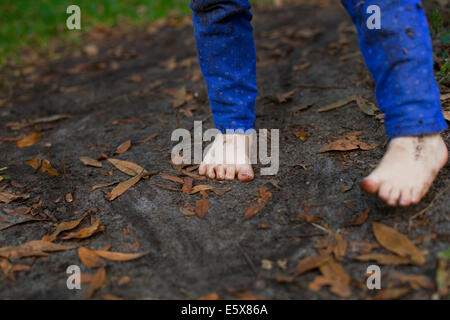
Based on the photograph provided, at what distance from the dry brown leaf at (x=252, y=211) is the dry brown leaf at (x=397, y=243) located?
1.38 ft

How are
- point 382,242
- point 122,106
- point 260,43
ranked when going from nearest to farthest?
1. point 382,242
2. point 122,106
3. point 260,43

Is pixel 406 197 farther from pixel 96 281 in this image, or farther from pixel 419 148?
pixel 96 281

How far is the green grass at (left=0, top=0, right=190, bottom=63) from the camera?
5012 mm

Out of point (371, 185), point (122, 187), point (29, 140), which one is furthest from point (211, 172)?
point (29, 140)

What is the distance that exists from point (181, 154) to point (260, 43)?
188cm

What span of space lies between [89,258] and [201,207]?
1.50ft

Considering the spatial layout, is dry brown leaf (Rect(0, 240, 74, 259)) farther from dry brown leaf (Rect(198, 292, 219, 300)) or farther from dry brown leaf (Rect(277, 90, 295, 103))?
dry brown leaf (Rect(277, 90, 295, 103))

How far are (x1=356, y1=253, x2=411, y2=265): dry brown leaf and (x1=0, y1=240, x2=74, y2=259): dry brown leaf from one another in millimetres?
1029

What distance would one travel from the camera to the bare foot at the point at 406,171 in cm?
144

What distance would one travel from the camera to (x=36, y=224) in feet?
5.71

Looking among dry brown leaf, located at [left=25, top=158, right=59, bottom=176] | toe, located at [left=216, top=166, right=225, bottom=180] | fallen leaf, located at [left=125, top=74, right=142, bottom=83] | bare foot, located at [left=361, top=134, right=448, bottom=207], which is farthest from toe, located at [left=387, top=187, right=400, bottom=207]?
fallen leaf, located at [left=125, top=74, right=142, bottom=83]

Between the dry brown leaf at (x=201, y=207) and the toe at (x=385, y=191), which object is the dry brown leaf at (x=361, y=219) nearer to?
the toe at (x=385, y=191)
